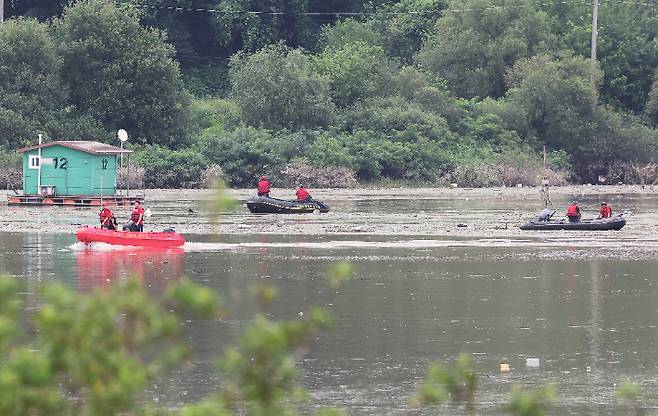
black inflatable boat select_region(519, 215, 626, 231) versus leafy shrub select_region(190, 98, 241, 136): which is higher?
leafy shrub select_region(190, 98, 241, 136)

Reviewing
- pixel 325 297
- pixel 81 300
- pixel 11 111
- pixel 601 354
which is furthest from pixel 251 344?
pixel 11 111

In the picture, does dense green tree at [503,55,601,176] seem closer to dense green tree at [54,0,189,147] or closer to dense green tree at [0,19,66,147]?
dense green tree at [54,0,189,147]

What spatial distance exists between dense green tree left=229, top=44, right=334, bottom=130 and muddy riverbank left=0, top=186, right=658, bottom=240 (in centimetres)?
608

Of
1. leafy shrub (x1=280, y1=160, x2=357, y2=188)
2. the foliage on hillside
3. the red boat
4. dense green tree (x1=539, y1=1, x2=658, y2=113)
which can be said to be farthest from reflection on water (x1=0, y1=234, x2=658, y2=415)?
dense green tree (x1=539, y1=1, x2=658, y2=113)

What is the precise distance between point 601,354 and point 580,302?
22.9 ft

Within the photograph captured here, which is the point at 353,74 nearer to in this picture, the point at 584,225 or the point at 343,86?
the point at 343,86

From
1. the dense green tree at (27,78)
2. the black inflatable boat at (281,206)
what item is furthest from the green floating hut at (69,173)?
the dense green tree at (27,78)

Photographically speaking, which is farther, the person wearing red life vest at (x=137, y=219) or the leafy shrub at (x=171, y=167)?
the leafy shrub at (x=171, y=167)

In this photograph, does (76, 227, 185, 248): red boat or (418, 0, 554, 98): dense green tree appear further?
(418, 0, 554, 98): dense green tree

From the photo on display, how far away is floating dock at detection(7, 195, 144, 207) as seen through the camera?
59.5 meters

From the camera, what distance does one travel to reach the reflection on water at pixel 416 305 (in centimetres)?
1912

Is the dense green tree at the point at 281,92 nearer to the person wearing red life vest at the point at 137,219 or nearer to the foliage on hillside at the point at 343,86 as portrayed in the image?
the foliage on hillside at the point at 343,86

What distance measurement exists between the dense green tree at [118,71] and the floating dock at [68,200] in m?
18.2

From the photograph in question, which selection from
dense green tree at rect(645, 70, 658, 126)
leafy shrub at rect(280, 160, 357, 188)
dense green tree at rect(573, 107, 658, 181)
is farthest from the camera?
dense green tree at rect(645, 70, 658, 126)
